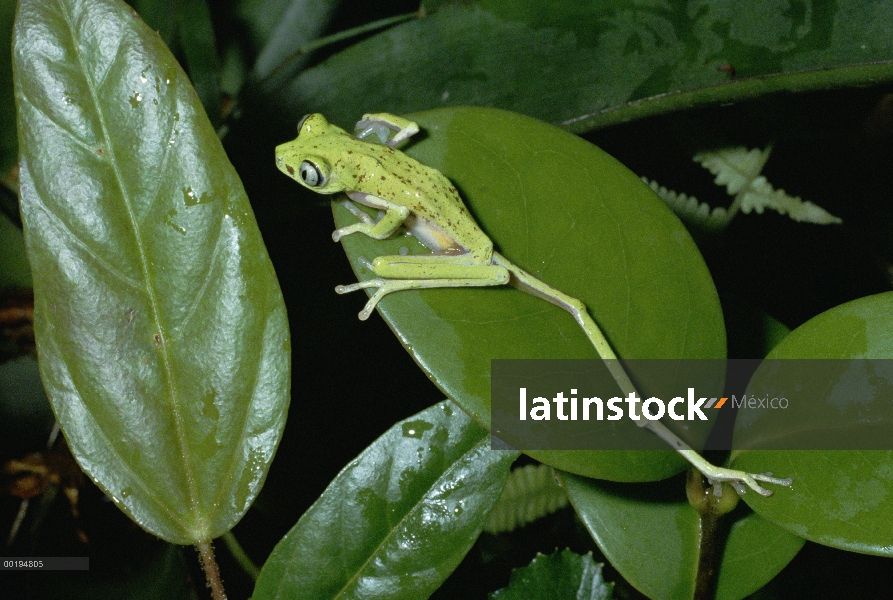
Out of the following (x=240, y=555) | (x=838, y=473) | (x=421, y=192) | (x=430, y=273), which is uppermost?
(x=421, y=192)

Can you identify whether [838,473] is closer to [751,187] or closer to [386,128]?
[751,187]

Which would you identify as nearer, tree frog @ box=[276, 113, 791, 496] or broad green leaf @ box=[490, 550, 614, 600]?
tree frog @ box=[276, 113, 791, 496]

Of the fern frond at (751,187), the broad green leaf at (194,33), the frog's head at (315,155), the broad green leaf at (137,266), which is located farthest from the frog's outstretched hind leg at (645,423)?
the broad green leaf at (194,33)

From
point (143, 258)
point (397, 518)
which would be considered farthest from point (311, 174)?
point (397, 518)

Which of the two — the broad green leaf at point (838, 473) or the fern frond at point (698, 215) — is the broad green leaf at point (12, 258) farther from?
the broad green leaf at point (838, 473)

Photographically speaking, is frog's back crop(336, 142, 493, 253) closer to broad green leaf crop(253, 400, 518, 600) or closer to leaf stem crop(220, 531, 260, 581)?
broad green leaf crop(253, 400, 518, 600)

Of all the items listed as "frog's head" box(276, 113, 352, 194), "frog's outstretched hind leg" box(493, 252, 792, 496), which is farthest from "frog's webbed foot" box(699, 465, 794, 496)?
"frog's head" box(276, 113, 352, 194)

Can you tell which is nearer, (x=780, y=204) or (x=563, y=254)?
(x=563, y=254)
